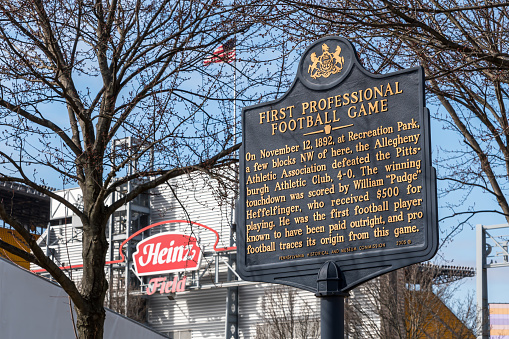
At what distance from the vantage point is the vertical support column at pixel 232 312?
4228cm

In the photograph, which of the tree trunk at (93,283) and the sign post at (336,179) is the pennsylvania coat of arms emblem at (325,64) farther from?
the tree trunk at (93,283)

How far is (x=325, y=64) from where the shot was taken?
8.62 m

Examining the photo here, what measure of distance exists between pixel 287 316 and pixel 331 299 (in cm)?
3184

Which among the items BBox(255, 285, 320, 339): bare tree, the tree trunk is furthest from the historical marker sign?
BBox(255, 285, 320, 339): bare tree

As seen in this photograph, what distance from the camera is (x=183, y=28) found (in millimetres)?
11758

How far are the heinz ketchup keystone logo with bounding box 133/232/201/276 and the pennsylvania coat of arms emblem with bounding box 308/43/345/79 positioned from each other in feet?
109

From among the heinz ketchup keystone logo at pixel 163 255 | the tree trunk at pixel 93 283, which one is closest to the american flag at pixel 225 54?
the tree trunk at pixel 93 283

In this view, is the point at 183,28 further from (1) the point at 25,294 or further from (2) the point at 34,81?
(1) the point at 25,294

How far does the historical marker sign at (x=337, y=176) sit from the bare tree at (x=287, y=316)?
29060mm

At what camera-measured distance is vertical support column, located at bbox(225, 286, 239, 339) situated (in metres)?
42.3

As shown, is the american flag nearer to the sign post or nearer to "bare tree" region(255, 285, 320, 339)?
the sign post

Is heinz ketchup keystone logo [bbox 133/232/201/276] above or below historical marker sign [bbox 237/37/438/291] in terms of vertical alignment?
above

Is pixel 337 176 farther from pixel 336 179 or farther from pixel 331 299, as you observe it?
pixel 331 299

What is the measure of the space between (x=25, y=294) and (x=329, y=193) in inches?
290
